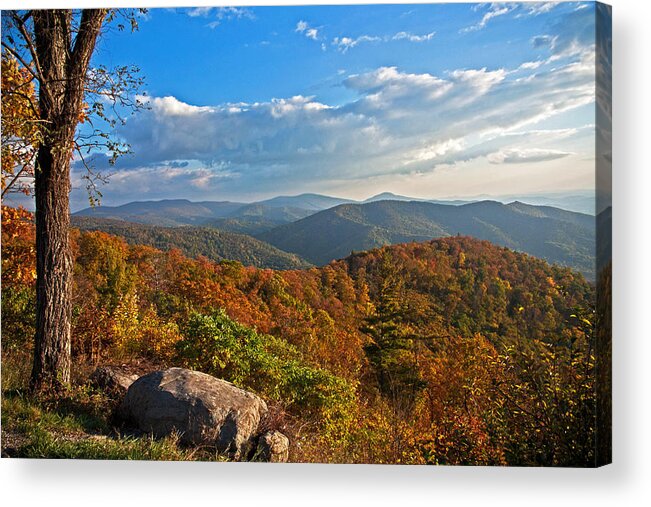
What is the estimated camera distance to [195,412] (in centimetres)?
452

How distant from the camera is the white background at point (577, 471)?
439cm

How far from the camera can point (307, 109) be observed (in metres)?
5.66

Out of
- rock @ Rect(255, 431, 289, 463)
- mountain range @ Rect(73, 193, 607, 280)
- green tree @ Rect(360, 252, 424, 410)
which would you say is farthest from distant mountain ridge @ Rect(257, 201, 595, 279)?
rock @ Rect(255, 431, 289, 463)

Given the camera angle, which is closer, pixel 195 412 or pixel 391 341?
pixel 195 412

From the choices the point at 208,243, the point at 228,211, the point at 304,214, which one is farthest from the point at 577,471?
the point at 208,243

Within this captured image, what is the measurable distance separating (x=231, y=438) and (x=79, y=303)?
2.95 m

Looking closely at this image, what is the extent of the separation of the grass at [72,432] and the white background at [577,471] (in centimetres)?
13

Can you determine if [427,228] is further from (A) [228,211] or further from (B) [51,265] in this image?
(B) [51,265]

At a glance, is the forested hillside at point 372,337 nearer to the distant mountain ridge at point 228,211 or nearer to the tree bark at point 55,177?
the distant mountain ridge at point 228,211

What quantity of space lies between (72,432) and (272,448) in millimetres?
1657

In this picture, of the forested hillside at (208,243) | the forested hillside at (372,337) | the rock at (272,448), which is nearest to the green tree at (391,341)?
the forested hillside at (372,337)

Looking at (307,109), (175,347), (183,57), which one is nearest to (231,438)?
(175,347)

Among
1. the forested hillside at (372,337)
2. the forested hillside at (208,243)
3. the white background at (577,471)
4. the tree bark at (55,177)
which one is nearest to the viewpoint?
the white background at (577,471)

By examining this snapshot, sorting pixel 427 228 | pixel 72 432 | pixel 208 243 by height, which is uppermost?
pixel 427 228
